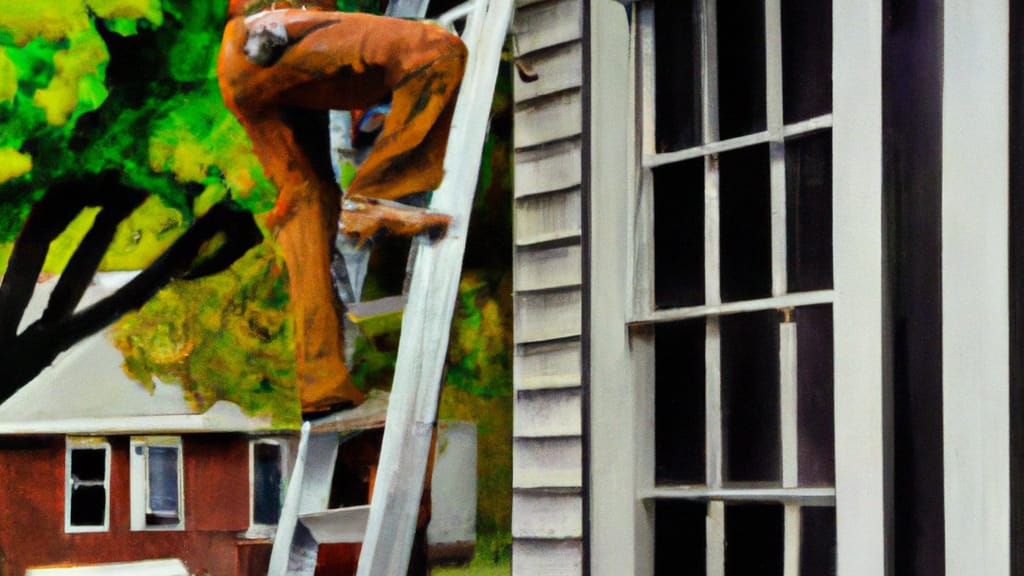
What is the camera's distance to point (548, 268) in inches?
89.9

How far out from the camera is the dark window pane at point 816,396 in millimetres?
1763

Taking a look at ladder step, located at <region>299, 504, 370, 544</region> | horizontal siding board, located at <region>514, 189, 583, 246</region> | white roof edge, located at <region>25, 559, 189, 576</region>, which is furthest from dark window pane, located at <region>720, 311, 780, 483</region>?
white roof edge, located at <region>25, 559, 189, 576</region>

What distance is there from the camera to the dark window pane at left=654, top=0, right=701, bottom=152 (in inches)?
80.4

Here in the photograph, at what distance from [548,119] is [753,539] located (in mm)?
868

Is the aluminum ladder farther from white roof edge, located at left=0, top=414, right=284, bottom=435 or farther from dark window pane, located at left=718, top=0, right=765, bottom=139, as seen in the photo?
dark window pane, located at left=718, top=0, right=765, bottom=139

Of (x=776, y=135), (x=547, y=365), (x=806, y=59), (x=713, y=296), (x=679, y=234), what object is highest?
(x=806, y=59)

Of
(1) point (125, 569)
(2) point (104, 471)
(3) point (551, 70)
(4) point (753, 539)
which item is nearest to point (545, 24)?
(3) point (551, 70)

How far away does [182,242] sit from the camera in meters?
2.21

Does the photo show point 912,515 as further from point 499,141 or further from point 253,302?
point 253,302

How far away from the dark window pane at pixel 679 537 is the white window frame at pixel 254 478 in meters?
0.66

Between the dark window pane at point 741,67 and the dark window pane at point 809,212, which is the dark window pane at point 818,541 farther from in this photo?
the dark window pane at point 741,67

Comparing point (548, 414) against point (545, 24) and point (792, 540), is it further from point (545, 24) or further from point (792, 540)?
point (545, 24)

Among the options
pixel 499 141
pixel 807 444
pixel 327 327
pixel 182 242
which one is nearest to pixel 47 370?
pixel 182 242

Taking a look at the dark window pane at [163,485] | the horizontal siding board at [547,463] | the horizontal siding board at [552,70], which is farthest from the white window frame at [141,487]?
the horizontal siding board at [552,70]
